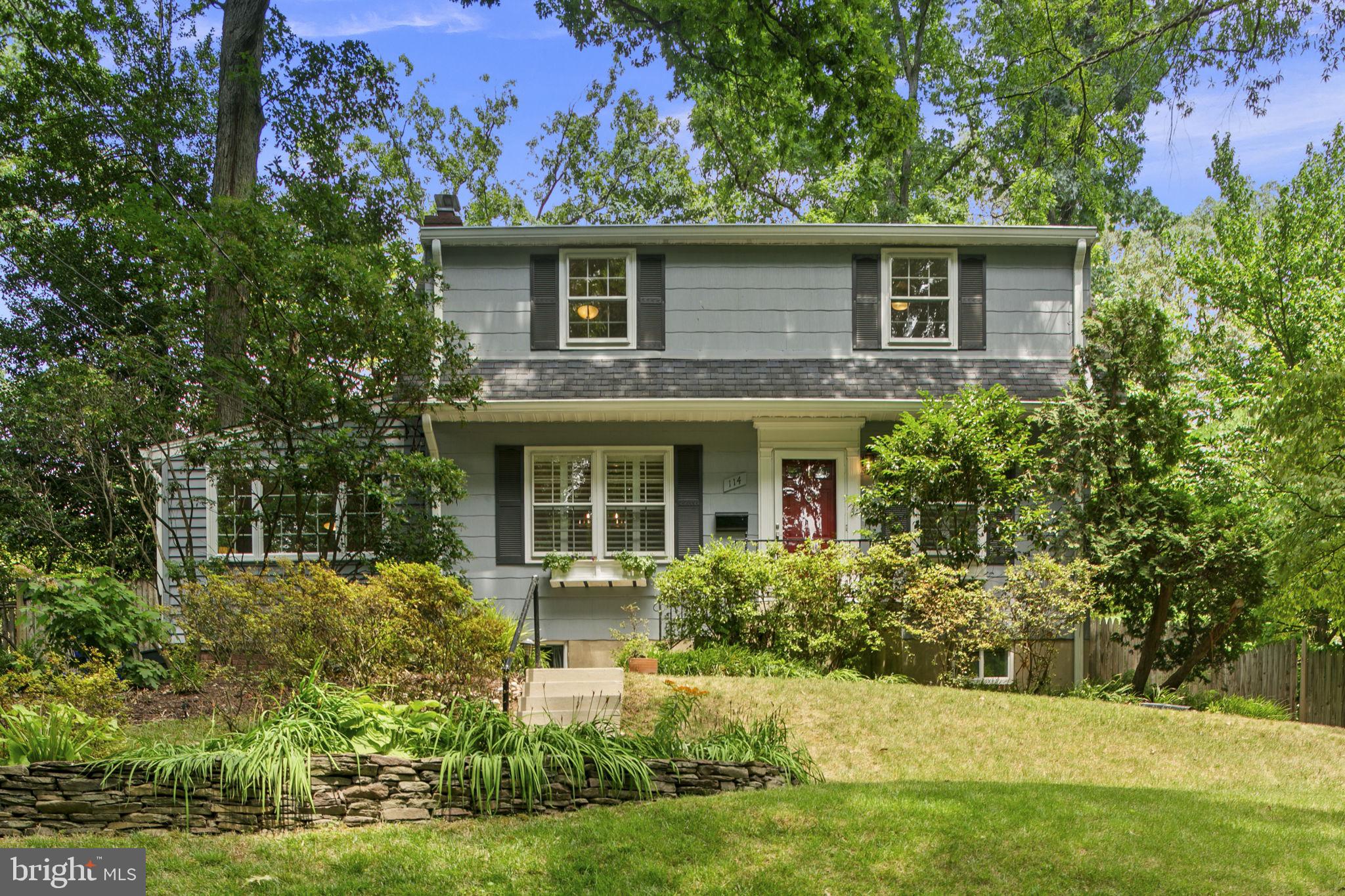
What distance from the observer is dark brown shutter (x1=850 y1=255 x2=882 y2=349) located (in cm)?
1217

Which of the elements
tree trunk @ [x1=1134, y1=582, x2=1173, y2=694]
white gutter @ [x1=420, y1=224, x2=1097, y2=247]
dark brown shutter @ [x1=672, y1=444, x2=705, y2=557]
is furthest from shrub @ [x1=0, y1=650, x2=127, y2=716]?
tree trunk @ [x1=1134, y1=582, x2=1173, y2=694]

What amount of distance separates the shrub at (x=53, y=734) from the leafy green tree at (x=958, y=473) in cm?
771

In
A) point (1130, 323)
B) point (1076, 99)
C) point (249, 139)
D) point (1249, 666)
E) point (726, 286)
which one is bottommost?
point (1249, 666)

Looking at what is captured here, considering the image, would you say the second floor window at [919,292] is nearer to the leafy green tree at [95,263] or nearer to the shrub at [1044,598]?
the shrub at [1044,598]

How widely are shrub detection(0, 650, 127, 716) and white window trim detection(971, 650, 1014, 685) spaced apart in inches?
345

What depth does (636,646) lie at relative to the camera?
412 inches

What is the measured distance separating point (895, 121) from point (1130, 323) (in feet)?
15.0

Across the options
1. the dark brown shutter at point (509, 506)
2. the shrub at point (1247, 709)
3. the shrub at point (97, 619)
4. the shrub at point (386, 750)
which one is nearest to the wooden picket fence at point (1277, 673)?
the shrub at point (1247, 709)

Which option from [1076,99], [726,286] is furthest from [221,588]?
[1076,99]

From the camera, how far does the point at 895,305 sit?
12.3 meters

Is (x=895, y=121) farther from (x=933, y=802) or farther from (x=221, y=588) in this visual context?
(x=221, y=588)

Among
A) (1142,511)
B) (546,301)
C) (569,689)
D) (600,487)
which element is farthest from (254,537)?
(1142,511)

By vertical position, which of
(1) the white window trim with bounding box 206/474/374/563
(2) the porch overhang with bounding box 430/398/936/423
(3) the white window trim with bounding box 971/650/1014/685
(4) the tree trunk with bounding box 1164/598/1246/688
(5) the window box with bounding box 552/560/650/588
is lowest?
(3) the white window trim with bounding box 971/650/1014/685

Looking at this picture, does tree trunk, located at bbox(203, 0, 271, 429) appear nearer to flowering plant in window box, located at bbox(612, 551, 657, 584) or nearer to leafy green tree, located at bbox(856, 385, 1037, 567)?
flowering plant in window box, located at bbox(612, 551, 657, 584)
